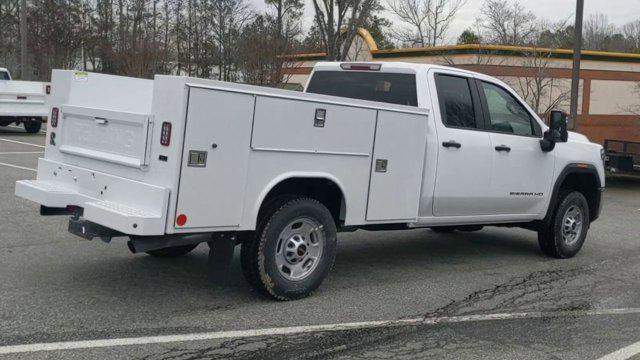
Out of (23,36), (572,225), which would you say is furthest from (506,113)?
(23,36)

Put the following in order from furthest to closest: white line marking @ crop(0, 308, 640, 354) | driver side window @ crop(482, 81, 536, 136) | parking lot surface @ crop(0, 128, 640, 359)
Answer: driver side window @ crop(482, 81, 536, 136) < parking lot surface @ crop(0, 128, 640, 359) < white line marking @ crop(0, 308, 640, 354)

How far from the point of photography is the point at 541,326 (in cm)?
566

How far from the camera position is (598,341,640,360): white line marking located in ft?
16.3

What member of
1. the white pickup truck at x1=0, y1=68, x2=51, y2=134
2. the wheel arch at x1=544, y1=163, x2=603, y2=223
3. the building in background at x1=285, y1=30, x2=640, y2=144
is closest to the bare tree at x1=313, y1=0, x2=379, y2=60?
the building in background at x1=285, y1=30, x2=640, y2=144

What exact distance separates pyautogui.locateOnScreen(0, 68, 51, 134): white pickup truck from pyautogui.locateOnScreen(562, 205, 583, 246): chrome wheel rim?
17.3 m

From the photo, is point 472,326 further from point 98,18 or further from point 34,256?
point 98,18

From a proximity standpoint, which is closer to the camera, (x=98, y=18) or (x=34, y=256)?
(x=34, y=256)

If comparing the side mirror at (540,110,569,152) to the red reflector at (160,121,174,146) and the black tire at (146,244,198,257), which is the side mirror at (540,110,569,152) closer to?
the black tire at (146,244,198,257)

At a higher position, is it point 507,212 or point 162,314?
point 507,212

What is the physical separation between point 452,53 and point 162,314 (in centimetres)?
1968

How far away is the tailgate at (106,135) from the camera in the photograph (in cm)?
511

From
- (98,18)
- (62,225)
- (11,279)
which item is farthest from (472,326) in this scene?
(98,18)

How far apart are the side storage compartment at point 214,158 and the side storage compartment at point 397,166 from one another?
4.72ft

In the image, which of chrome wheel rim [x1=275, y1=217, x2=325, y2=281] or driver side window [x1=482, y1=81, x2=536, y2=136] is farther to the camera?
driver side window [x1=482, y1=81, x2=536, y2=136]
